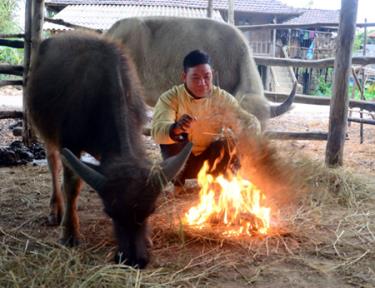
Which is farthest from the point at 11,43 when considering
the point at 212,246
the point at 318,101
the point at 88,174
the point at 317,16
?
the point at 317,16

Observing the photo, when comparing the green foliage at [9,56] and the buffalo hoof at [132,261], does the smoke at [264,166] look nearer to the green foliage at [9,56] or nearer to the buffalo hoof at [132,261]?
the buffalo hoof at [132,261]

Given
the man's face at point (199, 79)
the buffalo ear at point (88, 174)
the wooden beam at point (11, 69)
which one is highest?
the man's face at point (199, 79)

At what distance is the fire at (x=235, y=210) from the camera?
13.6 ft

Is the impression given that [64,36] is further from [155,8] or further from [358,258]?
[155,8]

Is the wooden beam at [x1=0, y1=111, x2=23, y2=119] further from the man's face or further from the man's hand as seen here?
the man's hand

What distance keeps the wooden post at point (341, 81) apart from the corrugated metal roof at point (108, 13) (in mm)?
9194

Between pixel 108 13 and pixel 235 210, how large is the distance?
43.5ft

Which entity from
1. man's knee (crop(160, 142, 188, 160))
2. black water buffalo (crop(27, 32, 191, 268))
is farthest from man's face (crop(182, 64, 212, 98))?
man's knee (crop(160, 142, 188, 160))

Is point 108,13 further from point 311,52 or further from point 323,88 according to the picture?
point 323,88

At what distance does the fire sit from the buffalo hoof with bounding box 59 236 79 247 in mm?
966


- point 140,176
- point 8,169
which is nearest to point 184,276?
point 140,176

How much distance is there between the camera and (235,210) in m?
4.22

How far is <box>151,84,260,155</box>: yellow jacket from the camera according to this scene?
4.37 m

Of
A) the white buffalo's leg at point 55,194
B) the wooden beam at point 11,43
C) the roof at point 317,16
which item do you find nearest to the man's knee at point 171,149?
the white buffalo's leg at point 55,194
